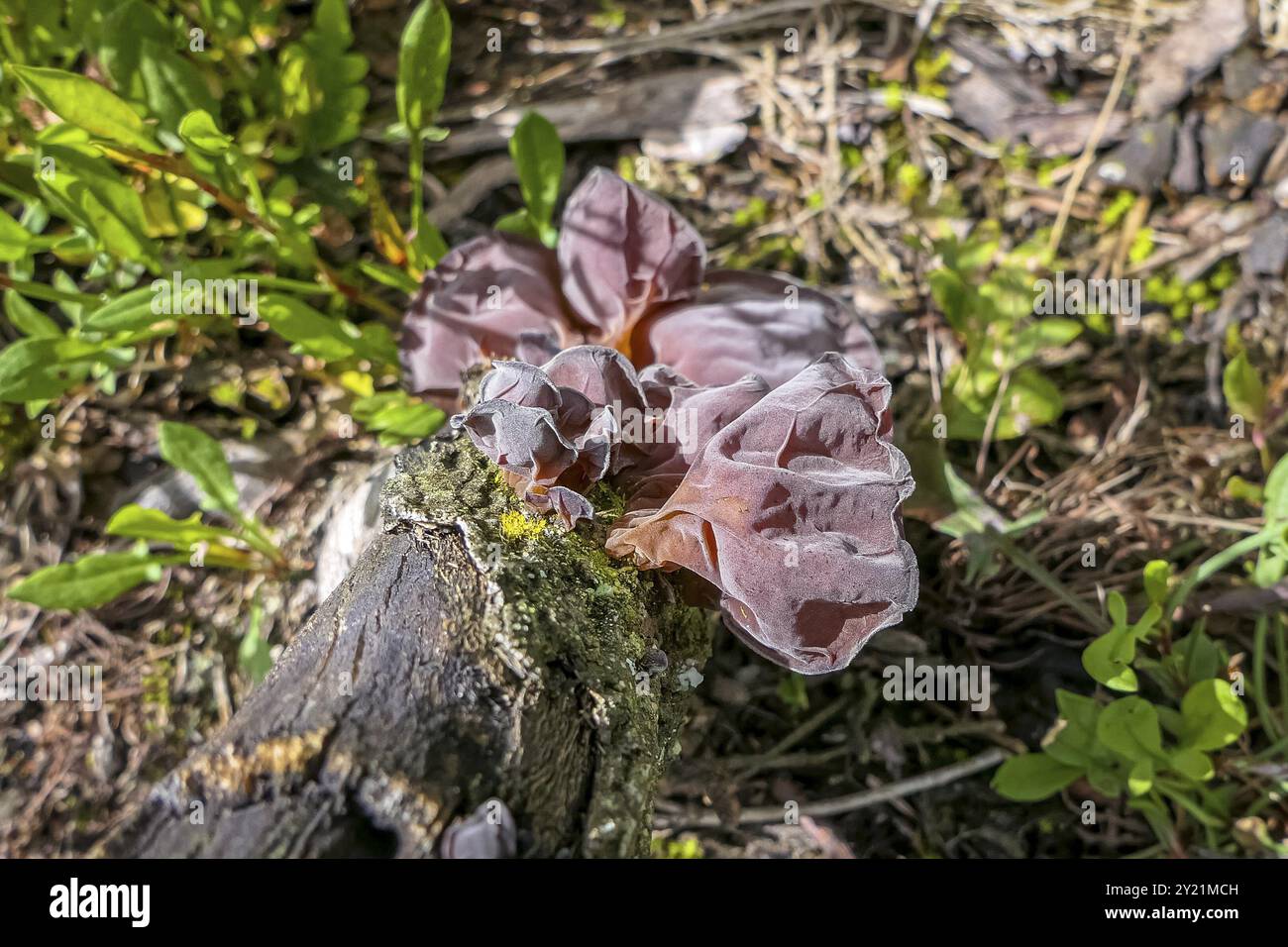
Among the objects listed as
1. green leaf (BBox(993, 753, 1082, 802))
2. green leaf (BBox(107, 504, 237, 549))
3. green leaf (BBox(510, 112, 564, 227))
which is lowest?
green leaf (BBox(993, 753, 1082, 802))

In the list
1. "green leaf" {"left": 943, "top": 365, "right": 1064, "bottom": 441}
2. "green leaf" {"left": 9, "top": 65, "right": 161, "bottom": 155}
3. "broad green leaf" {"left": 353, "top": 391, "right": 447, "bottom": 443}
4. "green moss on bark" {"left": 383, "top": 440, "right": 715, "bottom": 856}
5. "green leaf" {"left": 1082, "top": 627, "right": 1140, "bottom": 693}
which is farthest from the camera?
"green leaf" {"left": 943, "top": 365, "right": 1064, "bottom": 441}

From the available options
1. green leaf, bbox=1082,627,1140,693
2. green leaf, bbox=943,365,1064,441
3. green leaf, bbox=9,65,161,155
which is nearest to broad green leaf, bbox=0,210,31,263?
green leaf, bbox=9,65,161,155

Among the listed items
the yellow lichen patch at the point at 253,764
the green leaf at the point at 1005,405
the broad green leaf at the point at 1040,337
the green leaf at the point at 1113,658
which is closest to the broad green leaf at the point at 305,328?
the yellow lichen patch at the point at 253,764

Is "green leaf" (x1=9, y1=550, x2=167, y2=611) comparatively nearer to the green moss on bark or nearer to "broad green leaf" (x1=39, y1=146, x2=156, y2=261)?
"broad green leaf" (x1=39, y1=146, x2=156, y2=261)

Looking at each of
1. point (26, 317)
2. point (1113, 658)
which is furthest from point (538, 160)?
point (1113, 658)
